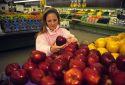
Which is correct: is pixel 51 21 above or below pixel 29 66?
above

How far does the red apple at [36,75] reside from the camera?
113 cm

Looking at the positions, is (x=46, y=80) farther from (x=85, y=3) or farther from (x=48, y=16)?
(x=85, y=3)

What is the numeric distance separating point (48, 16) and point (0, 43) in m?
2.73

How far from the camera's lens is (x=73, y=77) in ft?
3.19

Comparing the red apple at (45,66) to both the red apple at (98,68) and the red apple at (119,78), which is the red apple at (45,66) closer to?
the red apple at (98,68)

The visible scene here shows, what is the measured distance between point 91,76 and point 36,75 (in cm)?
34

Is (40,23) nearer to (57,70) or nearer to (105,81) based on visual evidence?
(57,70)

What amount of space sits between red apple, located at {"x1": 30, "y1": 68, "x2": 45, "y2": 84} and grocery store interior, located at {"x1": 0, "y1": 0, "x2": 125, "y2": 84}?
44 cm

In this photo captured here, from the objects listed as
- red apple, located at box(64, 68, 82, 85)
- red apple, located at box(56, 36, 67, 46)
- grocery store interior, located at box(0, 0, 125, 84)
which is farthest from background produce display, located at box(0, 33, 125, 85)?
grocery store interior, located at box(0, 0, 125, 84)

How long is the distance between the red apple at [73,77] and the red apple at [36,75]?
0.19m

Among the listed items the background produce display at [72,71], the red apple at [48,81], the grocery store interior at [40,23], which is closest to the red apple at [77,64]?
the background produce display at [72,71]

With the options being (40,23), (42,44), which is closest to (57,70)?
(42,44)

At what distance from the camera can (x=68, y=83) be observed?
0.97 metres

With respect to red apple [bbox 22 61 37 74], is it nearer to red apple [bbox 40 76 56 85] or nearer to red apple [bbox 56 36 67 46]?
red apple [bbox 40 76 56 85]
